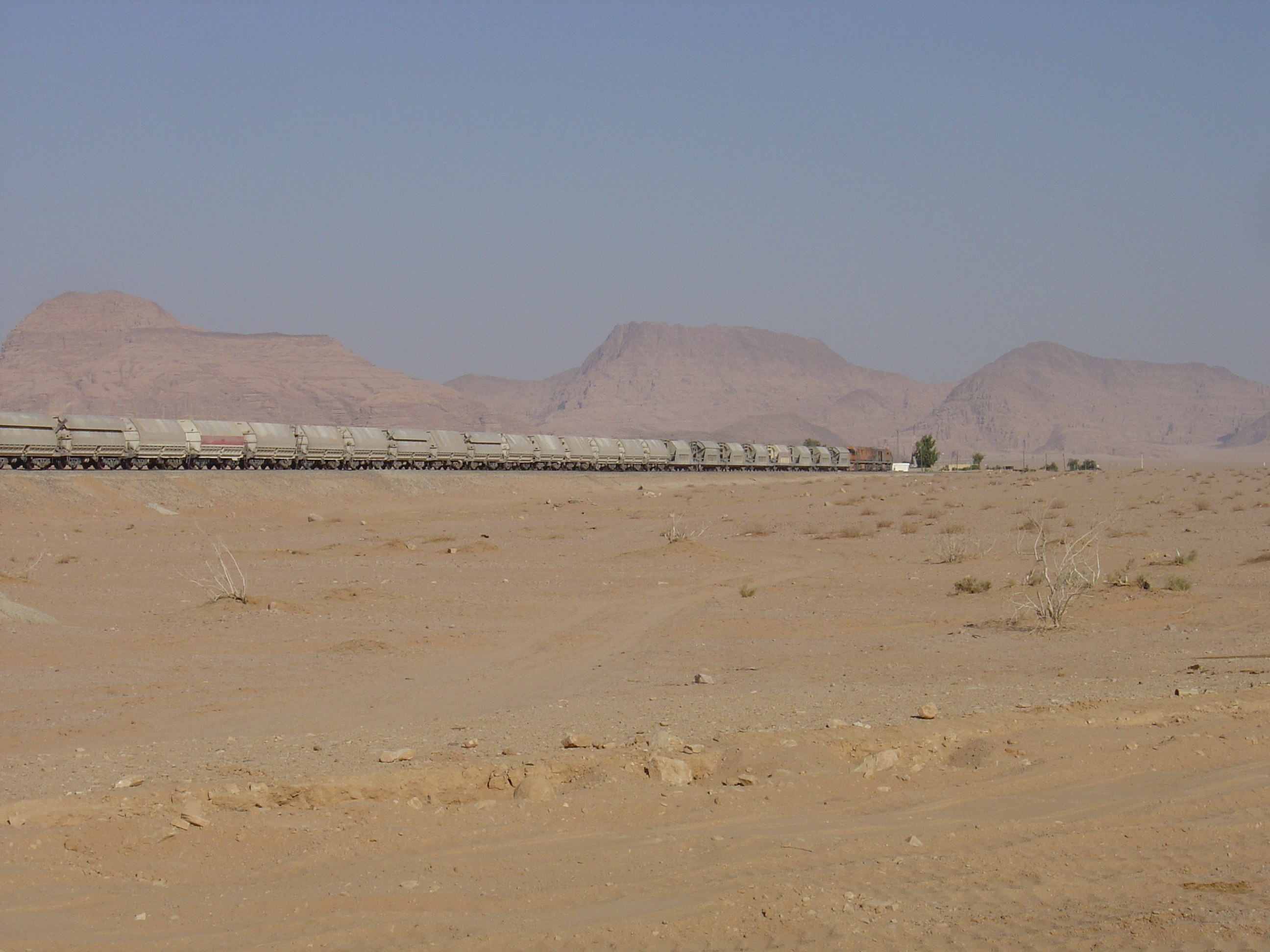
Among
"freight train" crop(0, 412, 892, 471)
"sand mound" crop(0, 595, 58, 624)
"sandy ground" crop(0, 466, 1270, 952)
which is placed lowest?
"sand mound" crop(0, 595, 58, 624)

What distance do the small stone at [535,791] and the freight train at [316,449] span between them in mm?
39353

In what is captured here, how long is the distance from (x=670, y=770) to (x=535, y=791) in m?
0.93

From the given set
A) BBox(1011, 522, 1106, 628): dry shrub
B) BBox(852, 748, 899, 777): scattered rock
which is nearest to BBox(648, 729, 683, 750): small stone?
BBox(852, 748, 899, 777): scattered rock

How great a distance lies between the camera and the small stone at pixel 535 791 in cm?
707

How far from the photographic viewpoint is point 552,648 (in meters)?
13.8

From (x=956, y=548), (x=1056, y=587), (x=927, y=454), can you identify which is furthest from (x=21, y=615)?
(x=927, y=454)

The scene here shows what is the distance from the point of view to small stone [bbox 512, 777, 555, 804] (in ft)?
23.2

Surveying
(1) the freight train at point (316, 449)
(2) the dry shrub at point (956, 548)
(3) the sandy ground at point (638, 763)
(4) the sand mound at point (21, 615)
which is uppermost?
(1) the freight train at point (316, 449)

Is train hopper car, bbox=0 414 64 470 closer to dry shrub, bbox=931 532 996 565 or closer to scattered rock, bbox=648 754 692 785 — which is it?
dry shrub, bbox=931 532 996 565

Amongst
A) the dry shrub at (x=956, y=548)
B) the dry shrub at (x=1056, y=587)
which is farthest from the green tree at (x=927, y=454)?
the dry shrub at (x=1056, y=587)

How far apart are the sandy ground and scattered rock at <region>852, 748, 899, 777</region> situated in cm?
3

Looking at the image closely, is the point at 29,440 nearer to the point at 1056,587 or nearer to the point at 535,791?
the point at 1056,587

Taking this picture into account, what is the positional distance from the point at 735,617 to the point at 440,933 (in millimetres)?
10798

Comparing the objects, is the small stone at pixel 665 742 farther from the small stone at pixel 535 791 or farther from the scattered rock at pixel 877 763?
the scattered rock at pixel 877 763
